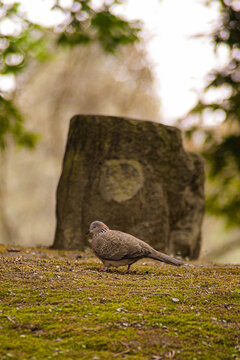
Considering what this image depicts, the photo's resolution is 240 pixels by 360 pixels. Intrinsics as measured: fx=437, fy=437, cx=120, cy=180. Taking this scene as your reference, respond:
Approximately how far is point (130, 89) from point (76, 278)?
46.1 ft

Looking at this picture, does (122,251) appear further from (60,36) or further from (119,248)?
(60,36)

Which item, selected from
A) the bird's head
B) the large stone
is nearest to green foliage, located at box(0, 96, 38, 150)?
the large stone

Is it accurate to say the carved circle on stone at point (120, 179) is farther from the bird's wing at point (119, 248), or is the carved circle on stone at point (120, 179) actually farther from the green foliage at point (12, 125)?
the green foliage at point (12, 125)

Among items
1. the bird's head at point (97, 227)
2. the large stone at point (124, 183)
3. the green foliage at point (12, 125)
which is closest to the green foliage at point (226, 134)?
the large stone at point (124, 183)

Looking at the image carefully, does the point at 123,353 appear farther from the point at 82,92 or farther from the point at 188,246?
the point at 82,92

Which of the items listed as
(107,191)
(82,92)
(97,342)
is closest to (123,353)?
(97,342)

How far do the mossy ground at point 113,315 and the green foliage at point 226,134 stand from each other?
609 cm

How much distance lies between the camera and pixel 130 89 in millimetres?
18328

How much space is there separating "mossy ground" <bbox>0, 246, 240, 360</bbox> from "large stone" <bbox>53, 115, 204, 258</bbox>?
2865 mm

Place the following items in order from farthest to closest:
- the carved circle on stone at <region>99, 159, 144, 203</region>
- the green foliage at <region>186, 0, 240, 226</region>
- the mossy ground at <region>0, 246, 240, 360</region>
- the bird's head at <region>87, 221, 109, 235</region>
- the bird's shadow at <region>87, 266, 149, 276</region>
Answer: the green foliage at <region>186, 0, 240, 226</region> < the carved circle on stone at <region>99, 159, 144, 203</region> < the bird's head at <region>87, 221, 109, 235</region> < the bird's shadow at <region>87, 266, 149, 276</region> < the mossy ground at <region>0, 246, 240, 360</region>

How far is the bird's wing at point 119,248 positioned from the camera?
5.74m

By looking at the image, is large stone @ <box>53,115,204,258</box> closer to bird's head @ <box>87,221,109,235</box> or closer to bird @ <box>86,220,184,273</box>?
bird's head @ <box>87,221,109,235</box>

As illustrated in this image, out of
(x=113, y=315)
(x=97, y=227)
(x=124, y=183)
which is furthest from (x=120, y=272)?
(x=124, y=183)

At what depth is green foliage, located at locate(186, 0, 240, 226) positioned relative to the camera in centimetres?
1026
